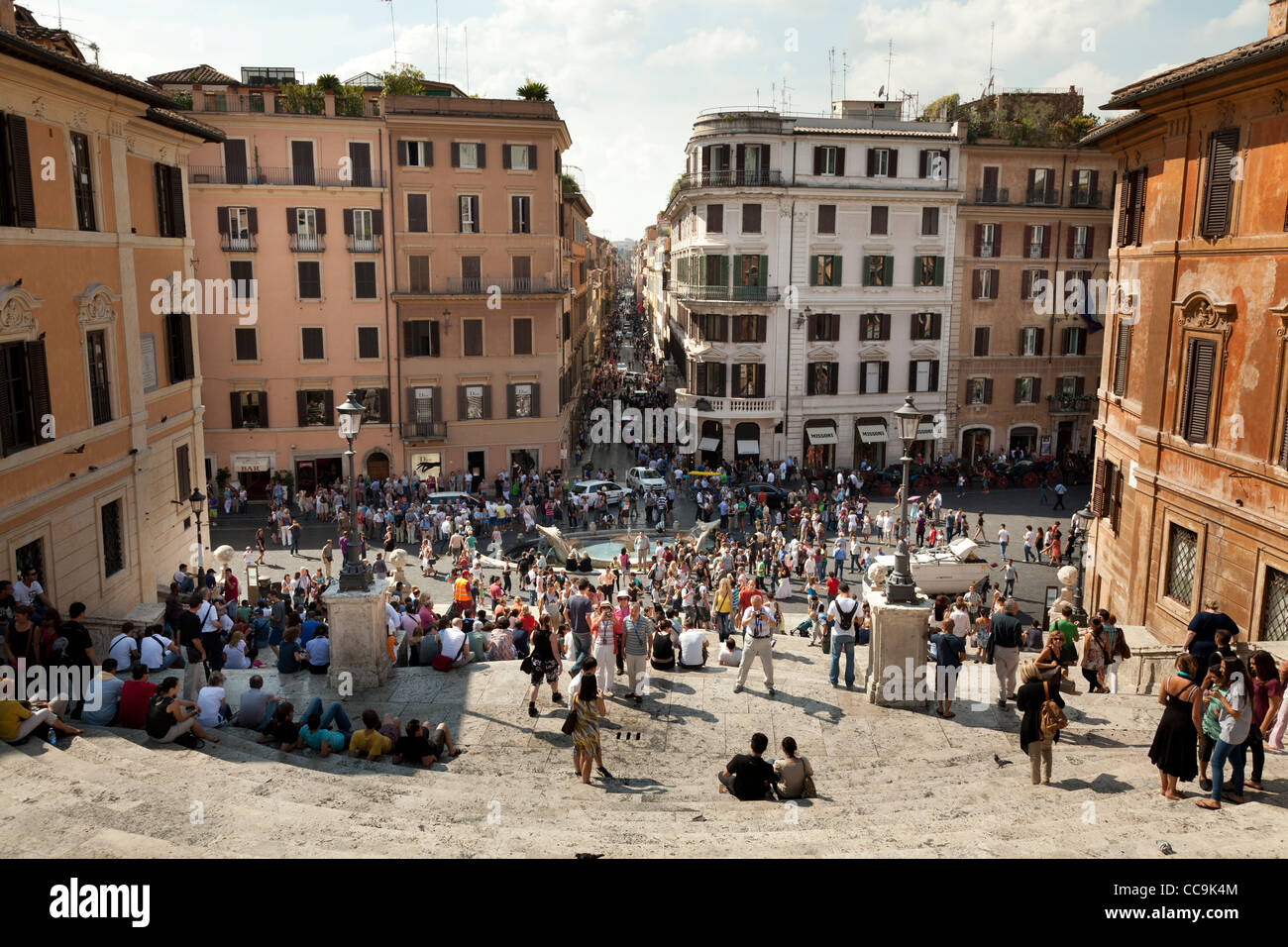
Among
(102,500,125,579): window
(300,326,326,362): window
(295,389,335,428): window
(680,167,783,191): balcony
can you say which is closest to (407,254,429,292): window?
(300,326,326,362): window

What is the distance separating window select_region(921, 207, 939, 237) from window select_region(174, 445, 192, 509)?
109ft

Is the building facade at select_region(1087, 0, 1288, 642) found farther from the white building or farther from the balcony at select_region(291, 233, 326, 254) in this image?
the balcony at select_region(291, 233, 326, 254)

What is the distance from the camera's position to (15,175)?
15.7 meters

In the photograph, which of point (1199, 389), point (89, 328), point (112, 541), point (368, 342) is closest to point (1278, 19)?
point (1199, 389)

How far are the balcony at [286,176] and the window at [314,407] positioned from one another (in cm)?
823

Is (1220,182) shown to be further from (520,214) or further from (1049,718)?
(520,214)

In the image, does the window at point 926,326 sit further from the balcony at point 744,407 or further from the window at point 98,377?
the window at point 98,377

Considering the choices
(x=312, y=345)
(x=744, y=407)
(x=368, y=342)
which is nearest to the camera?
(x=312, y=345)

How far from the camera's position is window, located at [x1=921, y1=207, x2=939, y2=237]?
1716 inches

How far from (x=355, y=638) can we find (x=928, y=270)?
37.5m

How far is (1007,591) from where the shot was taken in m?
26.7

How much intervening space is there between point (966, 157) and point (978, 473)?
47.4ft

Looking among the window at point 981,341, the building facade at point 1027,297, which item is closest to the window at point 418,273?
the building facade at point 1027,297

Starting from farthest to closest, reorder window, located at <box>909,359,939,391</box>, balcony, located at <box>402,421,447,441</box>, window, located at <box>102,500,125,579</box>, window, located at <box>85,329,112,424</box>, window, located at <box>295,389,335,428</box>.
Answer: window, located at <box>909,359,939,391</box> → balcony, located at <box>402,421,447,441</box> → window, located at <box>295,389,335,428</box> → window, located at <box>102,500,125,579</box> → window, located at <box>85,329,112,424</box>
